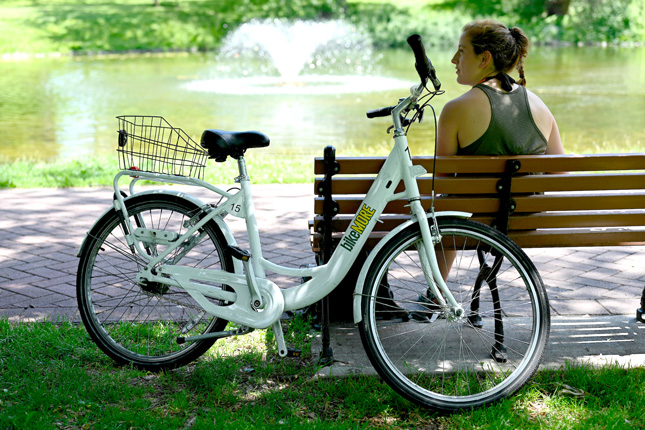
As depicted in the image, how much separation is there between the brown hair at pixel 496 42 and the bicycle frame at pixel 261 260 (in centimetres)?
86

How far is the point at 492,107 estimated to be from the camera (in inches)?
140

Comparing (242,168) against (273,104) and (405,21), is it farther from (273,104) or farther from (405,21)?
(405,21)

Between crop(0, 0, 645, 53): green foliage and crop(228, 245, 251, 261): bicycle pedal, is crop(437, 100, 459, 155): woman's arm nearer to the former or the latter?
crop(228, 245, 251, 261): bicycle pedal

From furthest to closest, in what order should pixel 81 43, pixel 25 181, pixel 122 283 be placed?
pixel 81 43 → pixel 25 181 → pixel 122 283

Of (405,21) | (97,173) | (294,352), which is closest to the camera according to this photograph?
(294,352)

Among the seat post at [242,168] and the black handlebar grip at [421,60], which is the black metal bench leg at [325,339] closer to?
the seat post at [242,168]

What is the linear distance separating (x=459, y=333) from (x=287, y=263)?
1.74 meters

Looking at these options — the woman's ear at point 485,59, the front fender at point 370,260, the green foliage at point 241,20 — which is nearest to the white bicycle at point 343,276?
the front fender at point 370,260

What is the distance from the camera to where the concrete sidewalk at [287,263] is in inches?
148

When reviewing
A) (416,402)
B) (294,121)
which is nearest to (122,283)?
(416,402)

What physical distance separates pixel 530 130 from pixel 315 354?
154 cm

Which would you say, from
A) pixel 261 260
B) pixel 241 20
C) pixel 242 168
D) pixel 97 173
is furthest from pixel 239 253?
pixel 241 20

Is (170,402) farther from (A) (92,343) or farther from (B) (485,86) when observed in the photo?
(B) (485,86)

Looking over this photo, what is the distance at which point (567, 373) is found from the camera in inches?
A: 131
